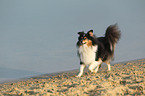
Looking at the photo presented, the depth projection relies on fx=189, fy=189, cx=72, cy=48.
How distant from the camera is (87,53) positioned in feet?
21.1

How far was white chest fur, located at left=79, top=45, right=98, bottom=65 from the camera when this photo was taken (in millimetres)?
6414

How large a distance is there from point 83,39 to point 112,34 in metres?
1.72

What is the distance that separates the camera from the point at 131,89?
14.8ft

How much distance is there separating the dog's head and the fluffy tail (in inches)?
49.3

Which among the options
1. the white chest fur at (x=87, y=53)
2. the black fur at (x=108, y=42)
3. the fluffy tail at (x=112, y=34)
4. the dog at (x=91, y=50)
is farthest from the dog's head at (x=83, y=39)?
the fluffy tail at (x=112, y=34)

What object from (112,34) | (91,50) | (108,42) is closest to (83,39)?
(91,50)

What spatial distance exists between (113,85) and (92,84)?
53 centimetres

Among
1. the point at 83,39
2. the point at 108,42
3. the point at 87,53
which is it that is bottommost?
the point at 87,53

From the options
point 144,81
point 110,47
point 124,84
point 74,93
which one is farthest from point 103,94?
point 110,47

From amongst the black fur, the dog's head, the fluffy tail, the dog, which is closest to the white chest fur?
the dog

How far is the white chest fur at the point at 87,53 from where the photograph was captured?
6.41 m

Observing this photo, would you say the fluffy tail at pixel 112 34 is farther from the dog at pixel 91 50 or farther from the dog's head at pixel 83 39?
the dog's head at pixel 83 39

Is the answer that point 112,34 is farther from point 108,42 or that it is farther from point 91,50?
point 91,50

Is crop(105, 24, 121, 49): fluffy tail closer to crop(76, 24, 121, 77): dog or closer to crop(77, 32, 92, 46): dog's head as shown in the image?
crop(76, 24, 121, 77): dog
